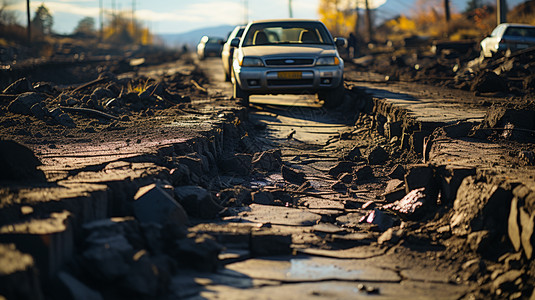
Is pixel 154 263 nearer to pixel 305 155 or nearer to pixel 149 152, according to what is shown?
pixel 149 152

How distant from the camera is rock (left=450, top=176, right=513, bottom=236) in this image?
4.11 m

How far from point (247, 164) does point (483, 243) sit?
125 inches

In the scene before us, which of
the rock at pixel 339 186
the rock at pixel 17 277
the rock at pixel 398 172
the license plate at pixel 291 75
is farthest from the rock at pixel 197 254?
the license plate at pixel 291 75

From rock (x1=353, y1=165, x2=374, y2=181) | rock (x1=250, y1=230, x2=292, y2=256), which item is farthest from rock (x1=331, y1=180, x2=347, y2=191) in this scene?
rock (x1=250, y1=230, x2=292, y2=256)

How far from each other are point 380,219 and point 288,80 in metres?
5.88

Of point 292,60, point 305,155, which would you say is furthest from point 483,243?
point 292,60

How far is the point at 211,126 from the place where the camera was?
7.69 meters

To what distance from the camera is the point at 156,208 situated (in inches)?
158

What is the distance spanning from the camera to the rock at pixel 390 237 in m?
4.39

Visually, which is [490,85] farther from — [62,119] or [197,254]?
[197,254]

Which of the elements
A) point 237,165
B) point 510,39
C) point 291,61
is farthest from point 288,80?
point 510,39

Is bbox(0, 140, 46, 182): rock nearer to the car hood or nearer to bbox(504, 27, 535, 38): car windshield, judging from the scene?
the car hood

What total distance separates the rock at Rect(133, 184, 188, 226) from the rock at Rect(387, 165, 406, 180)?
2.90 meters

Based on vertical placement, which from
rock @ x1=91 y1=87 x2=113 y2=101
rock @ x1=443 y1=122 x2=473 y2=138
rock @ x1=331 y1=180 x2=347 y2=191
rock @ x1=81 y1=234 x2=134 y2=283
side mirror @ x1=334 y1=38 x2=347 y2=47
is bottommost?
rock @ x1=331 y1=180 x2=347 y2=191
